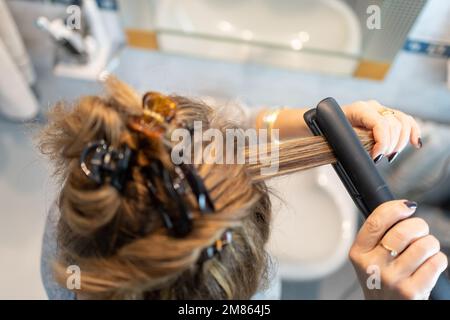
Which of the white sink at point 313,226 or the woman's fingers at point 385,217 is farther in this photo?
the white sink at point 313,226

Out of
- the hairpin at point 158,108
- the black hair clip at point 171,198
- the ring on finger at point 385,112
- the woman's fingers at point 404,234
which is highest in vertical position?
the ring on finger at point 385,112

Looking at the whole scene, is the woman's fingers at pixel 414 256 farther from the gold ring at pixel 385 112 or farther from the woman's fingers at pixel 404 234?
the gold ring at pixel 385 112

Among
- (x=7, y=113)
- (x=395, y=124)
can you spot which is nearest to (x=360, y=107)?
(x=395, y=124)

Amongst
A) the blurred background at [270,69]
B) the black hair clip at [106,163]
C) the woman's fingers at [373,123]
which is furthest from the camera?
the blurred background at [270,69]

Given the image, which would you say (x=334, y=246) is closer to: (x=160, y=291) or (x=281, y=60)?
(x=281, y=60)

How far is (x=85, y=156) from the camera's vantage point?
0.41m

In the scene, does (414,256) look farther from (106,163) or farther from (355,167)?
(106,163)

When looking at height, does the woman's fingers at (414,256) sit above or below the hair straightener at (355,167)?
below

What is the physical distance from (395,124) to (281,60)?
1.67ft

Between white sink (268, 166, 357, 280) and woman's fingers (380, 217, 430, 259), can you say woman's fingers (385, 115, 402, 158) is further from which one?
white sink (268, 166, 357, 280)

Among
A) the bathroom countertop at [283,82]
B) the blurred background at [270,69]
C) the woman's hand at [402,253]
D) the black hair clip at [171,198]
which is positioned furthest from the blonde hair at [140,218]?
the bathroom countertop at [283,82]

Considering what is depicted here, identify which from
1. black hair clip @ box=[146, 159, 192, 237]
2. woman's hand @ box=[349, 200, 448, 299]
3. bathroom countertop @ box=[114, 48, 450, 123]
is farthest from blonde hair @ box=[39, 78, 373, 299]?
bathroom countertop @ box=[114, 48, 450, 123]

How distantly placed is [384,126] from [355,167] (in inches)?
5.0

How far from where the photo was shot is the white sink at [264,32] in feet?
3.14
